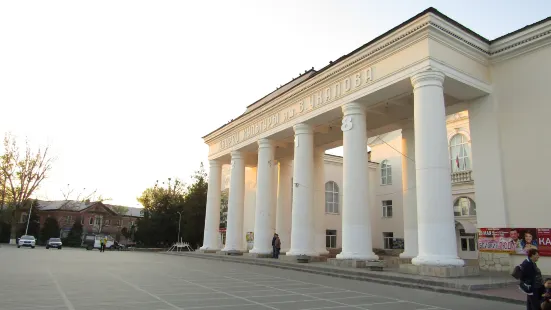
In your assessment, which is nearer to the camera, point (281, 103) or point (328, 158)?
point (281, 103)

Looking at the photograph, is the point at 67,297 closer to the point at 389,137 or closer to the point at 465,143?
the point at 465,143

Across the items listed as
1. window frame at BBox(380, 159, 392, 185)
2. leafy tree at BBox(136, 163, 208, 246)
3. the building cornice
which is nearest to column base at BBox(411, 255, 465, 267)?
the building cornice

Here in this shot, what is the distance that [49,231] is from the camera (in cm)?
5675

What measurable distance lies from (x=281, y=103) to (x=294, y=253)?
323 inches

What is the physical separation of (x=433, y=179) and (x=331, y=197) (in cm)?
1985

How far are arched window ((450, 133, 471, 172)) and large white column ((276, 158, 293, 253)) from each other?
36.4ft

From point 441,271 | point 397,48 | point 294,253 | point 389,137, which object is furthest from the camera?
point 389,137

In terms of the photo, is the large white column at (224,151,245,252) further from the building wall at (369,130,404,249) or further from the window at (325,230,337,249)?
the building wall at (369,130,404,249)

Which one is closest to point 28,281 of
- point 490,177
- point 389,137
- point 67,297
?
point 67,297

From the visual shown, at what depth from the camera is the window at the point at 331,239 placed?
3198 cm

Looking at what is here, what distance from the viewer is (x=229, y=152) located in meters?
27.5

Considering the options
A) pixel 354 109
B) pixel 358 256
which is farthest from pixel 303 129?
pixel 358 256

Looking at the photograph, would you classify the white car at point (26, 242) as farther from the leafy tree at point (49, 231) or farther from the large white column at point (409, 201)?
the large white column at point (409, 201)

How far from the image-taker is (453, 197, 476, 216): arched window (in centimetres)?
2425
